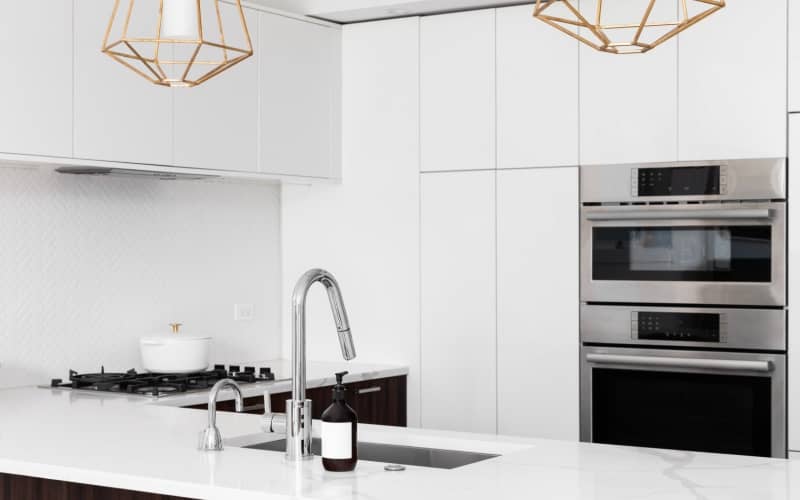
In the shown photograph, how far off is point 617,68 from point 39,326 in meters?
2.43

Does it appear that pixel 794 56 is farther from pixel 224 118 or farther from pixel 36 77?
pixel 36 77

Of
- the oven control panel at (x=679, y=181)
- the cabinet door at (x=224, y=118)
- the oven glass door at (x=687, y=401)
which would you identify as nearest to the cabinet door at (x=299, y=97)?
the cabinet door at (x=224, y=118)

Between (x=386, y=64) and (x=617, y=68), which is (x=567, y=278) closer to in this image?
(x=617, y=68)

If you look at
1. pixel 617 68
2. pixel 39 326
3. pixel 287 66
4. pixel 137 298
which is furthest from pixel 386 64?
pixel 39 326

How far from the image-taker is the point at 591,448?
2.50 meters

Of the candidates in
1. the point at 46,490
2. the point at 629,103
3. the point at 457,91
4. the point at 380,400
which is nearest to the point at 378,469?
the point at 46,490

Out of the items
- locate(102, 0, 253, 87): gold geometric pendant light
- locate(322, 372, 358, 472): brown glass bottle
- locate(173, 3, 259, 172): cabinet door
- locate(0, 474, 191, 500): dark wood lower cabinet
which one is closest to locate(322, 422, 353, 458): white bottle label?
locate(322, 372, 358, 472): brown glass bottle

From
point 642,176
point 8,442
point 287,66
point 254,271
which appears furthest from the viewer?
point 254,271

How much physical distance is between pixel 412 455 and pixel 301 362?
47cm

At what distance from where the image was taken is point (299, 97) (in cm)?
466

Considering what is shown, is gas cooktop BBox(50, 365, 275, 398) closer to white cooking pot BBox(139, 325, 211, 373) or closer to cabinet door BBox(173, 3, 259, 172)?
white cooking pot BBox(139, 325, 211, 373)

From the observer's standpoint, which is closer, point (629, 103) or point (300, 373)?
point (300, 373)

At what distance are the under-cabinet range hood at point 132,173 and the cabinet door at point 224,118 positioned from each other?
0.09m

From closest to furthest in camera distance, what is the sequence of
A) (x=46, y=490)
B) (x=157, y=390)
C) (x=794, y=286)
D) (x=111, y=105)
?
(x=46, y=490) → (x=157, y=390) → (x=111, y=105) → (x=794, y=286)
